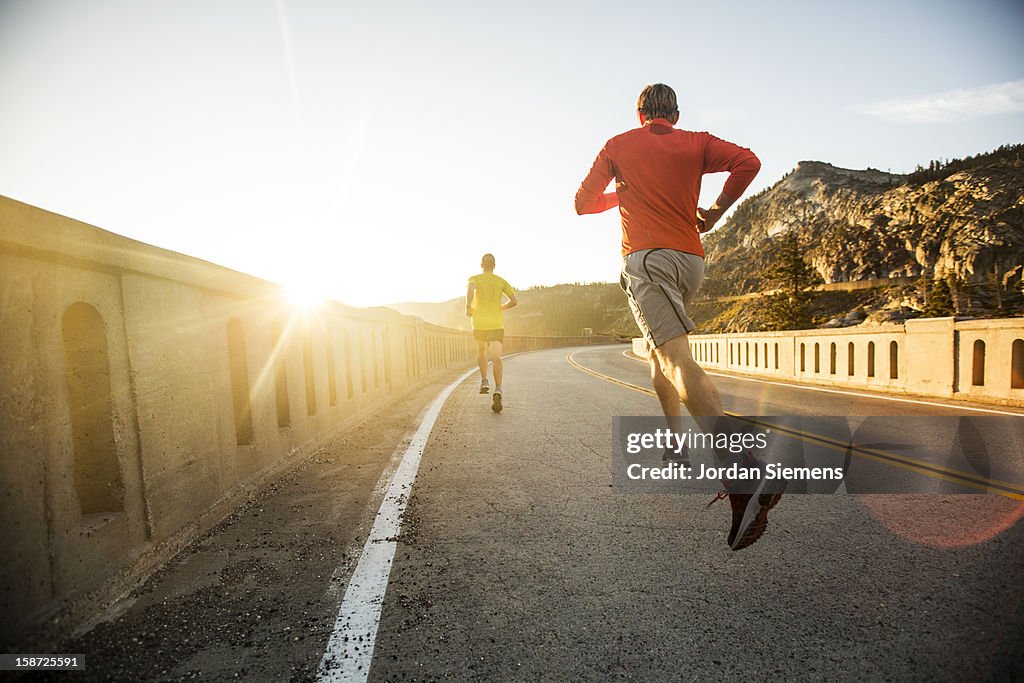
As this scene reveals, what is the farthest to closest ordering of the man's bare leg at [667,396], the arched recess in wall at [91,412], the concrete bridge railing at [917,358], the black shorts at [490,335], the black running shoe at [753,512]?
the black shorts at [490,335] → the concrete bridge railing at [917,358] → the man's bare leg at [667,396] → the black running shoe at [753,512] → the arched recess in wall at [91,412]

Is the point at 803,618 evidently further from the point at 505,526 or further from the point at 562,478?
the point at 562,478

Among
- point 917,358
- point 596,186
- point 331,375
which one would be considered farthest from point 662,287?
point 917,358

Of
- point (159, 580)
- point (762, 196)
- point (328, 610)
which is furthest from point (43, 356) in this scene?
point (762, 196)

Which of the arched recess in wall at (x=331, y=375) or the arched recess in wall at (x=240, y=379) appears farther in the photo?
the arched recess in wall at (x=331, y=375)

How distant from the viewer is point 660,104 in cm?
310

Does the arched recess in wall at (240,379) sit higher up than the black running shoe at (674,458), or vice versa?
the arched recess in wall at (240,379)

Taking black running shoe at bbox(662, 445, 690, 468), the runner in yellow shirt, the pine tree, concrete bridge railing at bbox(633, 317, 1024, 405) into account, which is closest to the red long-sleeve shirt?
black running shoe at bbox(662, 445, 690, 468)

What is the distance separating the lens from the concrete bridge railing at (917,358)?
282 inches

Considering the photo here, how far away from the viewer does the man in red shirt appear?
282cm

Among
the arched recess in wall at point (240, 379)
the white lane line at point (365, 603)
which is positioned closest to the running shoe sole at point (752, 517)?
the white lane line at point (365, 603)

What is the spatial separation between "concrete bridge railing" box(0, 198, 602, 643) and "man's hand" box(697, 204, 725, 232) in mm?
3219

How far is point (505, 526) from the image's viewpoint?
289 centimetres

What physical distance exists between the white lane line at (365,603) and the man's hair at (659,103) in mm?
2959

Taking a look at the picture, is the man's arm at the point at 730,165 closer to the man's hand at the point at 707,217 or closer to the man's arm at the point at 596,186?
the man's hand at the point at 707,217
